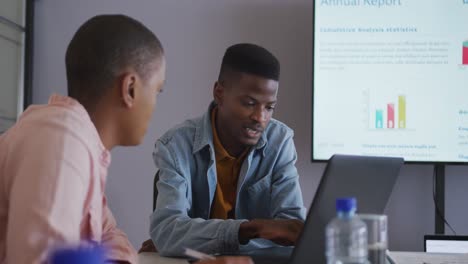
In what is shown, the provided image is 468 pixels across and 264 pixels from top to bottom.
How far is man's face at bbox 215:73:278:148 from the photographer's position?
1.92 meters

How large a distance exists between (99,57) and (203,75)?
184cm

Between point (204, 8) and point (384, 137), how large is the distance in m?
1.08

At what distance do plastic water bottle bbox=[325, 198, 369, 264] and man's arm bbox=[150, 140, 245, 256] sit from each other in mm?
504

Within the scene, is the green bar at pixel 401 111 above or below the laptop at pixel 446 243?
above

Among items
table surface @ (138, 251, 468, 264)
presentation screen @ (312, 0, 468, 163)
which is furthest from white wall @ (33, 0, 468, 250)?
table surface @ (138, 251, 468, 264)

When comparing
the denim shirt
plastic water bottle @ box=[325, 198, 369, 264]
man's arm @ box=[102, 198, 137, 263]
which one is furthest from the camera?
the denim shirt

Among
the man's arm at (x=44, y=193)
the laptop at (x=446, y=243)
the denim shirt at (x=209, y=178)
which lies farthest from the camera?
the laptop at (x=446, y=243)

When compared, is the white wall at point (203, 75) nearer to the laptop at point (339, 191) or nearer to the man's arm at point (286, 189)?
the man's arm at point (286, 189)

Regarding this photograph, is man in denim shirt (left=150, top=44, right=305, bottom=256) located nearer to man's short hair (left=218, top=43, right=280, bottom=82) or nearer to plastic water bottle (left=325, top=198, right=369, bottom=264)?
man's short hair (left=218, top=43, right=280, bottom=82)

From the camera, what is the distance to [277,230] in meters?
1.47

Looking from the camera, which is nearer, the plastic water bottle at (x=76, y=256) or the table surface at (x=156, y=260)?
the plastic water bottle at (x=76, y=256)

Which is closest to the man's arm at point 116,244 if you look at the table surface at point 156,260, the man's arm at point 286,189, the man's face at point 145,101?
the man's face at point 145,101

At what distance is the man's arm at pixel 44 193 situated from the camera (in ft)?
2.72

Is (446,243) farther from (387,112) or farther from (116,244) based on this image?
(116,244)
